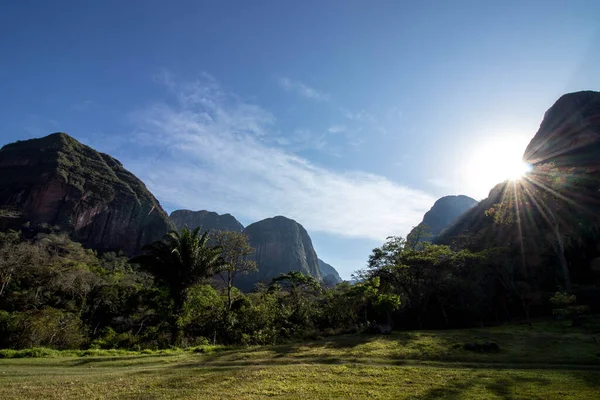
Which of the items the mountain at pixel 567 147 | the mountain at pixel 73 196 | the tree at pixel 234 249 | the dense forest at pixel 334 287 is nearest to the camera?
the dense forest at pixel 334 287

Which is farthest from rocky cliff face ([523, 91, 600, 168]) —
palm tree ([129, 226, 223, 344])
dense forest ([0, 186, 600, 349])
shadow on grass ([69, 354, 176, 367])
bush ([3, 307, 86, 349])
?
bush ([3, 307, 86, 349])

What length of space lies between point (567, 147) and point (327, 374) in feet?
261

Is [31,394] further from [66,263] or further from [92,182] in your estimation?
[92,182]

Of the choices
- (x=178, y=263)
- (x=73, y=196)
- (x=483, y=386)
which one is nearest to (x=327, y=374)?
(x=483, y=386)

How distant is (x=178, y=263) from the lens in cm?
2347

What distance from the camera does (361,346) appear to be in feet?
56.4

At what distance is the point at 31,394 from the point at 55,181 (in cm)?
11546

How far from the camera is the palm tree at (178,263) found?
23406mm

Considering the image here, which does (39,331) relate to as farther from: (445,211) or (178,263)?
(445,211)

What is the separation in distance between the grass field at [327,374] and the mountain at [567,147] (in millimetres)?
39634

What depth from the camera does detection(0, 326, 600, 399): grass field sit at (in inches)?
345

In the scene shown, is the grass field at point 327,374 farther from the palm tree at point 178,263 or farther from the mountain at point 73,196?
the mountain at point 73,196

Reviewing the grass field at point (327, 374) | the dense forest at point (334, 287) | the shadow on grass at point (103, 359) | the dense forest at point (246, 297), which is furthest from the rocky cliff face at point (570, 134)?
the shadow on grass at point (103, 359)

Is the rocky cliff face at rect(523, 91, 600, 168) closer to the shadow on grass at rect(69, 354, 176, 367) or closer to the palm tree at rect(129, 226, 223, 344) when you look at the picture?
the palm tree at rect(129, 226, 223, 344)
